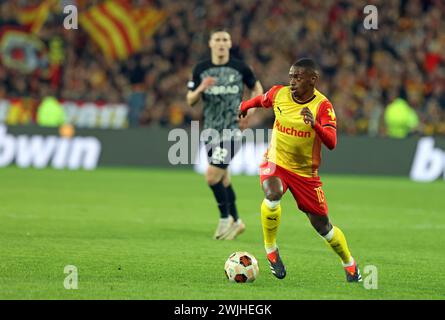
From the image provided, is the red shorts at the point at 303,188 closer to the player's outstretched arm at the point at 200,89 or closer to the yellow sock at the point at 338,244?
the yellow sock at the point at 338,244

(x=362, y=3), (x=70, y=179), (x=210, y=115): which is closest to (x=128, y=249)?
(x=210, y=115)

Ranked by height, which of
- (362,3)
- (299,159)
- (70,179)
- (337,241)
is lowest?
(70,179)

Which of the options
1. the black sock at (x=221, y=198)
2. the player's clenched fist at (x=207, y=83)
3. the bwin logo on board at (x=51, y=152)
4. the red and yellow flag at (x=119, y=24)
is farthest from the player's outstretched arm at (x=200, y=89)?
the red and yellow flag at (x=119, y=24)

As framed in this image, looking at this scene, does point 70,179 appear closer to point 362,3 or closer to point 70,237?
point 70,237

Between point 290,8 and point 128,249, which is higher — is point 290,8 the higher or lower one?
the higher one

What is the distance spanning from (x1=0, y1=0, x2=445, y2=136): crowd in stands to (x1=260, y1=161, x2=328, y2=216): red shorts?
1658 cm

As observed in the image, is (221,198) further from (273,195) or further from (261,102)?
(273,195)

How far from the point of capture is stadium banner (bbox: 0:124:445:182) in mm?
22969

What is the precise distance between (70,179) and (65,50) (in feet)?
33.6

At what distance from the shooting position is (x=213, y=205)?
16656 millimetres

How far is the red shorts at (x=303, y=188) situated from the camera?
8883 millimetres

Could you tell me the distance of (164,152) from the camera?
941 inches

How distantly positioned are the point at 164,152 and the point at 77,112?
5.64 meters
